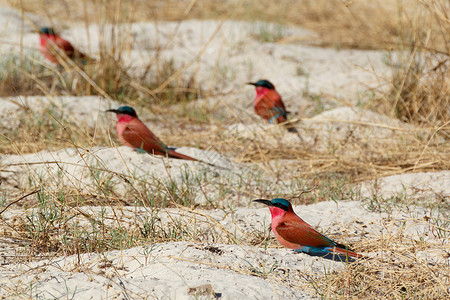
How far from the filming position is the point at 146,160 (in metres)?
3.97

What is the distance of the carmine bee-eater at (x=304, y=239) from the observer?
2.51 metres

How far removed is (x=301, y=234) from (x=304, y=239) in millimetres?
26

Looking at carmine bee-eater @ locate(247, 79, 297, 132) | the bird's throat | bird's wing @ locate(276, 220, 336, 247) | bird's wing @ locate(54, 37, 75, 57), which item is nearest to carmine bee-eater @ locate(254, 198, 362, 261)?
bird's wing @ locate(276, 220, 336, 247)

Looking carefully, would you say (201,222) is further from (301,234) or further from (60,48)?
(60,48)

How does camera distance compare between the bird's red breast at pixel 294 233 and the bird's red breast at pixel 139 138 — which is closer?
the bird's red breast at pixel 294 233

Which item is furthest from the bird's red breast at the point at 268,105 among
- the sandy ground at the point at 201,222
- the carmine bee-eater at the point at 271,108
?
the sandy ground at the point at 201,222

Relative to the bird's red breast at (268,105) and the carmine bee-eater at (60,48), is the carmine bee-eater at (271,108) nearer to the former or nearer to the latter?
the bird's red breast at (268,105)

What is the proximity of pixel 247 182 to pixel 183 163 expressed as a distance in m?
0.48

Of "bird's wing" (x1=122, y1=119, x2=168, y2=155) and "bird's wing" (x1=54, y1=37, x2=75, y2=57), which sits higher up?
"bird's wing" (x1=54, y1=37, x2=75, y2=57)

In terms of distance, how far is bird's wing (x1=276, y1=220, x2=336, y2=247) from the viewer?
2.50m

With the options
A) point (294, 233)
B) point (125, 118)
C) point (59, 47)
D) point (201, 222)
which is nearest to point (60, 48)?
point (59, 47)

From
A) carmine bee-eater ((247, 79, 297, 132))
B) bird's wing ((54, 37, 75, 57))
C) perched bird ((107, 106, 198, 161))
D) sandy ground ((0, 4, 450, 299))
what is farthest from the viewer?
bird's wing ((54, 37, 75, 57))

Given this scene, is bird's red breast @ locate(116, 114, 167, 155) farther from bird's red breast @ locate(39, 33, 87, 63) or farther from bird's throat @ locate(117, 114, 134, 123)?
bird's red breast @ locate(39, 33, 87, 63)

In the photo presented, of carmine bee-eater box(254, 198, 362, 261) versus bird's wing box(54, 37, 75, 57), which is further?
bird's wing box(54, 37, 75, 57)
